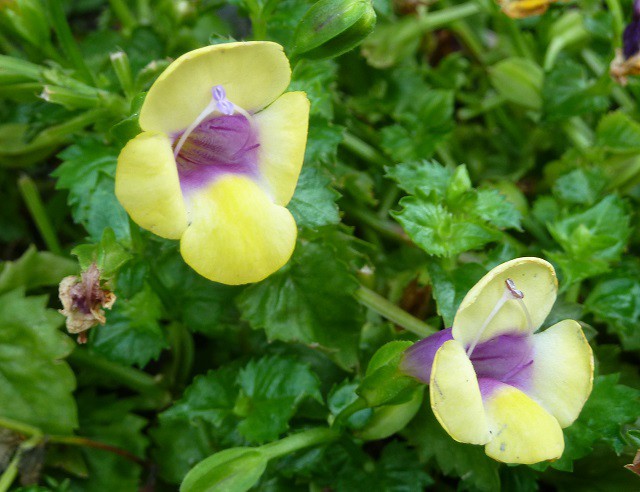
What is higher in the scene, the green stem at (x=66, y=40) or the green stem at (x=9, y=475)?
the green stem at (x=66, y=40)

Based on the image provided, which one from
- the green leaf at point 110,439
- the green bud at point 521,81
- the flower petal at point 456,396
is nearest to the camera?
the flower petal at point 456,396

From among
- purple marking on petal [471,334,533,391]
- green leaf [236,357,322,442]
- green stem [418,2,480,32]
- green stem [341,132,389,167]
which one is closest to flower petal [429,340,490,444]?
purple marking on petal [471,334,533,391]

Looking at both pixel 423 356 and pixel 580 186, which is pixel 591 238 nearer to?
pixel 580 186

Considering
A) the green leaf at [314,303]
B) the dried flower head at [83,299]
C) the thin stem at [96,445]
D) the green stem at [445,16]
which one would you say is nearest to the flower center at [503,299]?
the green leaf at [314,303]

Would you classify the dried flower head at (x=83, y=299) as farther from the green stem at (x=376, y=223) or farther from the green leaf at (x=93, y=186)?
the green stem at (x=376, y=223)

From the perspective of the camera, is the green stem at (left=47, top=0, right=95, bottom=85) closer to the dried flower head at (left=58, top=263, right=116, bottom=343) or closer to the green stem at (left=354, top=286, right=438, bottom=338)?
the dried flower head at (left=58, top=263, right=116, bottom=343)

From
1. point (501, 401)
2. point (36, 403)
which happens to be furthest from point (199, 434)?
point (501, 401)
